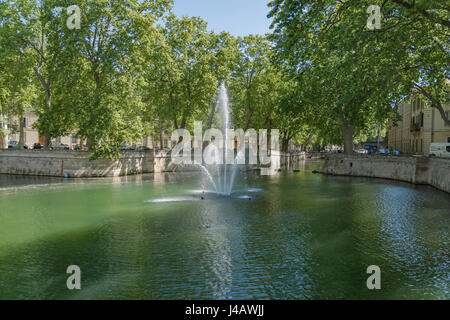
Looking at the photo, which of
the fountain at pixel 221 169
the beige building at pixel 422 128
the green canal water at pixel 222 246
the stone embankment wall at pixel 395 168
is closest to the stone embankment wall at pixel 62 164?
the fountain at pixel 221 169

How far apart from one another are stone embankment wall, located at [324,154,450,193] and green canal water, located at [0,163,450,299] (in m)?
5.37

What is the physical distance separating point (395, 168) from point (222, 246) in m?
28.9

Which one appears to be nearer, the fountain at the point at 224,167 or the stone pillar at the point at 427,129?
A: the fountain at the point at 224,167

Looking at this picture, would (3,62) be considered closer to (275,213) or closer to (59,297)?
(275,213)

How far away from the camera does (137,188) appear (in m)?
28.8

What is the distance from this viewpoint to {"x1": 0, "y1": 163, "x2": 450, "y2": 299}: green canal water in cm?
939

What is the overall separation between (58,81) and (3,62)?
21.9 ft

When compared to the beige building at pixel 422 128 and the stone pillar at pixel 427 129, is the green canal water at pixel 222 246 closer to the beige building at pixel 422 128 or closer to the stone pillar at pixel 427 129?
the beige building at pixel 422 128

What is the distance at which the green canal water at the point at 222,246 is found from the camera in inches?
370

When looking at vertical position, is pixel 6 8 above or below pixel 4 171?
above

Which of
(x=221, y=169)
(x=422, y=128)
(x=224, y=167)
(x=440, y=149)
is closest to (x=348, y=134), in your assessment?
(x=440, y=149)

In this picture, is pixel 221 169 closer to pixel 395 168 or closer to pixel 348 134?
pixel 348 134

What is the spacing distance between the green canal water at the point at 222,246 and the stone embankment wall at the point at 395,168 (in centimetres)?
537
